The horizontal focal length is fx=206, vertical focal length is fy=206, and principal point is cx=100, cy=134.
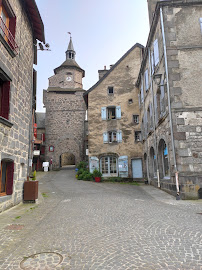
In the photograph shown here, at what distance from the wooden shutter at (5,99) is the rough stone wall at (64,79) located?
24075 mm

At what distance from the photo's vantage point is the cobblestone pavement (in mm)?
2689

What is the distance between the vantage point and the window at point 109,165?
16906 millimetres

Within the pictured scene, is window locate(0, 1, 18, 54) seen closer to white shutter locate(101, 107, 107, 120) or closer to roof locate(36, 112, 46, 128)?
white shutter locate(101, 107, 107, 120)

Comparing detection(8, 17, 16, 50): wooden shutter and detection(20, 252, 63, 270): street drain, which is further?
detection(8, 17, 16, 50): wooden shutter

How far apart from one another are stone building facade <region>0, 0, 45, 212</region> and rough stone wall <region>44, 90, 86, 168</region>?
18.0 meters

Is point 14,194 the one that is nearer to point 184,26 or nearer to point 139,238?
point 139,238

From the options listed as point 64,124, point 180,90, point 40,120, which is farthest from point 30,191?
point 40,120

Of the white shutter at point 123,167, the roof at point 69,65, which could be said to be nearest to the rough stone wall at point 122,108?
the white shutter at point 123,167

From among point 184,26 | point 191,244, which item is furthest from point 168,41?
point 191,244

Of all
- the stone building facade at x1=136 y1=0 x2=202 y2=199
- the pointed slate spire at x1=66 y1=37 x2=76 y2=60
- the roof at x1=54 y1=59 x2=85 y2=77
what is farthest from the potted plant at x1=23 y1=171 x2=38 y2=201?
the pointed slate spire at x1=66 y1=37 x2=76 y2=60

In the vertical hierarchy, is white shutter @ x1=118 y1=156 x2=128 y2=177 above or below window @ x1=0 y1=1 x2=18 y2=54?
below

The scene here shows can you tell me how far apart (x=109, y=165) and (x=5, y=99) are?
39.7ft

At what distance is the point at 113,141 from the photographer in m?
17.1

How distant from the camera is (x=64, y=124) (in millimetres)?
26547
